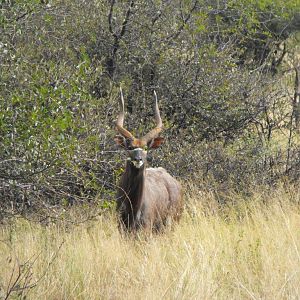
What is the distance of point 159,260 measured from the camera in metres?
6.41

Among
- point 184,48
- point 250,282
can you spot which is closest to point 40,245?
point 250,282

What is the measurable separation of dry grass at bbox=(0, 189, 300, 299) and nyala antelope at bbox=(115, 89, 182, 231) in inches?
8.8

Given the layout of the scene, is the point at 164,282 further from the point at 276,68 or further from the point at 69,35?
the point at 276,68

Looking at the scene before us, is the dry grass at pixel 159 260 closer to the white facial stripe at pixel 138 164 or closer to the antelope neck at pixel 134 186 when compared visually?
the antelope neck at pixel 134 186

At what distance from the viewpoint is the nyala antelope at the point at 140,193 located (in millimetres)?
7793

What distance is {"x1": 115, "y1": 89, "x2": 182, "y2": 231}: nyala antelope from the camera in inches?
307

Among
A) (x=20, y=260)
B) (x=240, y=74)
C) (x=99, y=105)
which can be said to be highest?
(x=240, y=74)

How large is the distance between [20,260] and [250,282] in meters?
1.95

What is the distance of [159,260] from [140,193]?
67.7 inches

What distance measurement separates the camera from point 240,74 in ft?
34.8

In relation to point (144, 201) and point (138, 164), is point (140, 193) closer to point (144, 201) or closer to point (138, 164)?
point (144, 201)

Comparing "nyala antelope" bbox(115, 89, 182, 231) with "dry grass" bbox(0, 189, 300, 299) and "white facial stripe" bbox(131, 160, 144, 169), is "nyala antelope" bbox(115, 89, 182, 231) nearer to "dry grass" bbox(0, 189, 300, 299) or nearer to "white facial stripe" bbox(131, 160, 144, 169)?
"white facial stripe" bbox(131, 160, 144, 169)

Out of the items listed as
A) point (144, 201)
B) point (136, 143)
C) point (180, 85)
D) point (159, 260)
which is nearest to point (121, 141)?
point (136, 143)

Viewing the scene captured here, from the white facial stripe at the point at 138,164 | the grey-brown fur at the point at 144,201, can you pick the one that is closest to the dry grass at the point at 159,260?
the grey-brown fur at the point at 144,201
